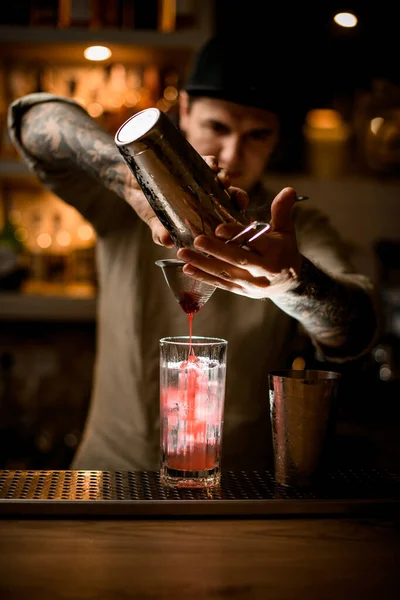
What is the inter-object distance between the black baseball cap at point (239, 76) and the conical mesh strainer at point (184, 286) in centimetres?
67

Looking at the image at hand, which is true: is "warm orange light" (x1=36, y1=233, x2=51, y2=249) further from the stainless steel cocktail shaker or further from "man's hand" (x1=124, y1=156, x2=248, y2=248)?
the stainless steel cocktail shaker

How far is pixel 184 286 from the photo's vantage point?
1.11 meters

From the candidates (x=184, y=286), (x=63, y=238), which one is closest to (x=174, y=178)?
(x=184, y=286)

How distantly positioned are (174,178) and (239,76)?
2.46ft

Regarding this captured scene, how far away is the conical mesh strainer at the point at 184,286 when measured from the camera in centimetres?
108

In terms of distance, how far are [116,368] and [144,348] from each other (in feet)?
0.34

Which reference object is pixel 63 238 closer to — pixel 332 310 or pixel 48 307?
pixel 48 307

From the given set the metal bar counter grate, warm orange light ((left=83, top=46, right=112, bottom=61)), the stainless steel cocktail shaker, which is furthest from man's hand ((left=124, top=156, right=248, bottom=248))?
warm orange light ((left=83, top=46, right=112, bottom=61))

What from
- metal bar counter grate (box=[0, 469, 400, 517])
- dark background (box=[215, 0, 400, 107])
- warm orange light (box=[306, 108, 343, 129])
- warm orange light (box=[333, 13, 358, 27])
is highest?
dark background (box=[215, 0, 400, 107])

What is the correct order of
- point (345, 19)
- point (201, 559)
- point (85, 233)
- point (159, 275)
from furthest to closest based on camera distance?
point (85, 233) < point (345, 19) < point (159, 275) < point (201, 559)

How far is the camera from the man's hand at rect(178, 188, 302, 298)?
3.27 feet

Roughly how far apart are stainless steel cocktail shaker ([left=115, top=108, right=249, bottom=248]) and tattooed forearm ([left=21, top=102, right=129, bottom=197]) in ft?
1.39

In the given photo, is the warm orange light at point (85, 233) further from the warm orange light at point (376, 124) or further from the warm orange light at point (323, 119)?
the warm orange light at point (376, 124)

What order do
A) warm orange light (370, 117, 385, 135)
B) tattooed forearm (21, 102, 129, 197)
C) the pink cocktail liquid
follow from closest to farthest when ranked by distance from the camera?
1. the pink cocktail liquid
2. tattooed forearm (21, 102, 129, 197)
3. warm orange light (370, 117, 385, 135)
